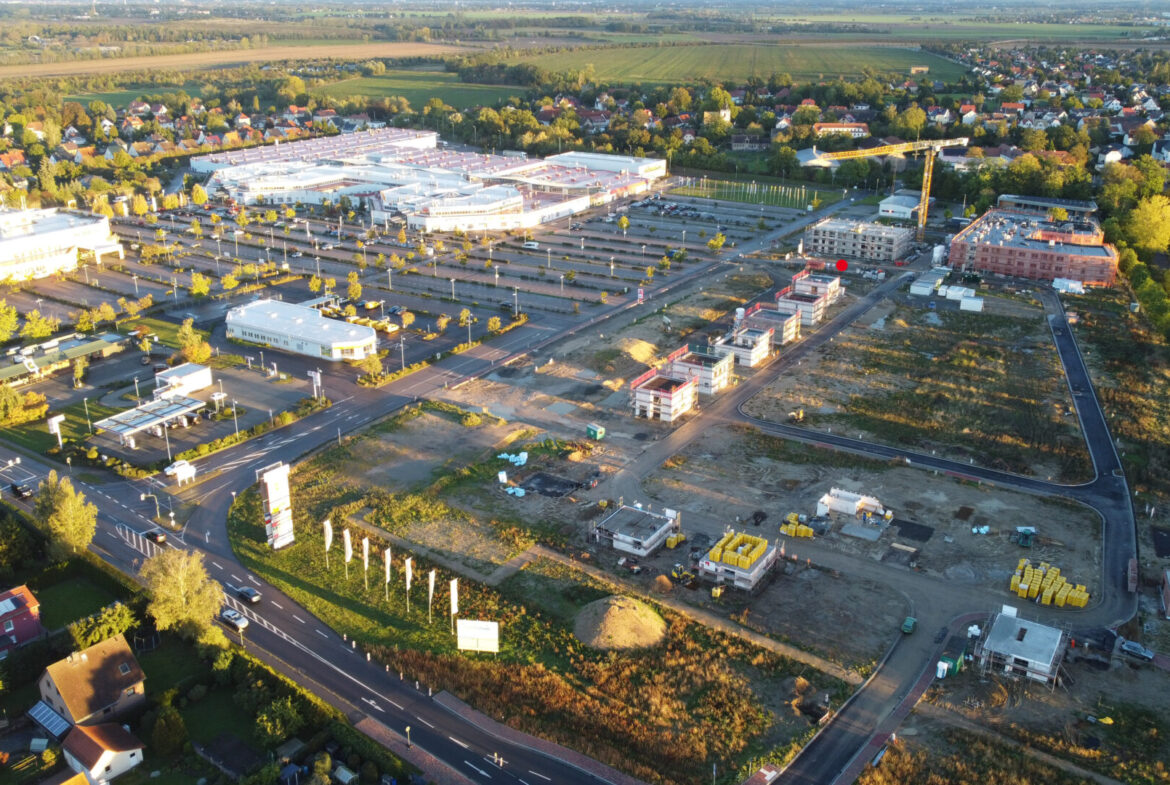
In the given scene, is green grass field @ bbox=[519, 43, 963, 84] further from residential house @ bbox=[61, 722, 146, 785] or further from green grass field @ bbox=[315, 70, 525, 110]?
residential house @ bbox=[61, 722, 146, 785]

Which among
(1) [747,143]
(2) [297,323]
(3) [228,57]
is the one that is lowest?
(2) [297,323]

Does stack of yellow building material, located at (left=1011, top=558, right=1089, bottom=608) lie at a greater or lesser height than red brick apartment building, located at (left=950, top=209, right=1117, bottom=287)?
lesser

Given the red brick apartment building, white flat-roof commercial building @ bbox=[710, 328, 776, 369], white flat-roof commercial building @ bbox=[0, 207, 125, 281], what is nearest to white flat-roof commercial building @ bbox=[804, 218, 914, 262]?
the red brick apartment building

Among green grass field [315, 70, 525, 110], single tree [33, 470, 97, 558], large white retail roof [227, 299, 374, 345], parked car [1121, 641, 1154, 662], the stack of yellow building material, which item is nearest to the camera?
parked car [1121, 641, 1154, 662]

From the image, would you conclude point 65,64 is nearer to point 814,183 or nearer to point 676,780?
point 814,183

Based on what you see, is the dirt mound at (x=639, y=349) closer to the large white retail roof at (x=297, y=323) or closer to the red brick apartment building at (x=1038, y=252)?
the large white retail roof at (x=297, y=323)

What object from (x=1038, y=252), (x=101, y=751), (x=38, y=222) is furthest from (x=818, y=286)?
(x=38, y=222)

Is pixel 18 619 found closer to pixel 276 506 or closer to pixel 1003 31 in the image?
pixel 276 506
